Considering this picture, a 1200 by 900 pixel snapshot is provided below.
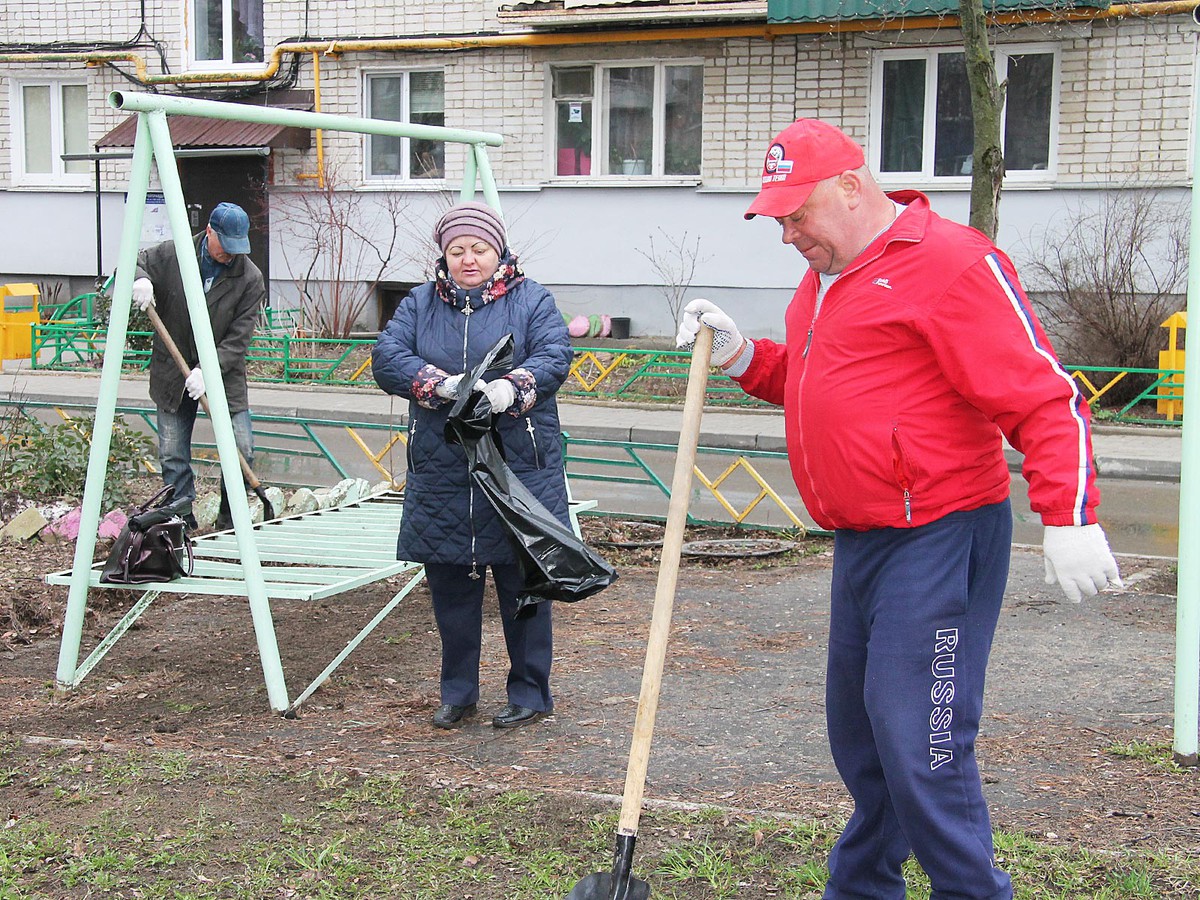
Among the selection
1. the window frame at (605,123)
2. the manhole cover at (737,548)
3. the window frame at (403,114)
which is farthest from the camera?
the window frame at (403,114)

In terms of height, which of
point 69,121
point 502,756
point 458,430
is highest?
point 69,121

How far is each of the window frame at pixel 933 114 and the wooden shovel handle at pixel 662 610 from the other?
13.5 metres

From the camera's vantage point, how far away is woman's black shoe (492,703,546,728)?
179 inches

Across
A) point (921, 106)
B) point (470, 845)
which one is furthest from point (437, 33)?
point (470, 845)

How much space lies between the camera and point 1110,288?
13.9 m

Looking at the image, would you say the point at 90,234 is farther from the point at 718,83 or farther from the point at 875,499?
the point at 875,499

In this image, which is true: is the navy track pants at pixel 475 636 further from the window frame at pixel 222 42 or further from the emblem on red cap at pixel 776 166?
the window frame at pixel 222 42

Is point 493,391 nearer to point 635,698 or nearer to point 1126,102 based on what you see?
point 635,698

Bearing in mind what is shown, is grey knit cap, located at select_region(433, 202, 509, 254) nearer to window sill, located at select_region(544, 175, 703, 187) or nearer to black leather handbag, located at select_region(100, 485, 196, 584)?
black leather handbag, located at select_region(100, 485, 196, 584)

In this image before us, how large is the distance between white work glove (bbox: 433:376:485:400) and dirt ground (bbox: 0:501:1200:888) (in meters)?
1.12

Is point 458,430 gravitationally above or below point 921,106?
below

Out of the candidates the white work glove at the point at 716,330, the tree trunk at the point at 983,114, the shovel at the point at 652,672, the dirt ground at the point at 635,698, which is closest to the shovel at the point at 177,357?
the dirt ground at the point at 635,698

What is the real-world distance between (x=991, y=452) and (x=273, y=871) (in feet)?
6.60

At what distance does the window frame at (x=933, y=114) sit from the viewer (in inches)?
609
